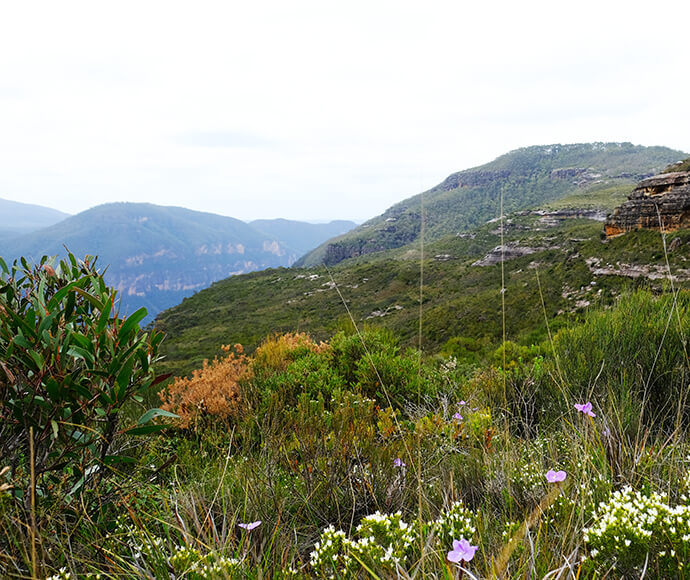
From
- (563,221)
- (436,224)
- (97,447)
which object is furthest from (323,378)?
(436,224)

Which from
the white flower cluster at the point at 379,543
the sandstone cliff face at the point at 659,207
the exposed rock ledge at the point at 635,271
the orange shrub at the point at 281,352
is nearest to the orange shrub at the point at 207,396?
the orange shrub at the point at 281,352

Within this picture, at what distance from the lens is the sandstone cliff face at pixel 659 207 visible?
2241 cm

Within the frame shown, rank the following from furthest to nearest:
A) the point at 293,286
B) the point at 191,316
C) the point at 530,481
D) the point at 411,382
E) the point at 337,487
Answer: the point at 293,286, the point at 191,316, the point at 411,382, the point at 337,487, the point at 530,481

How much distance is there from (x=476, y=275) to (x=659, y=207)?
23745 mm

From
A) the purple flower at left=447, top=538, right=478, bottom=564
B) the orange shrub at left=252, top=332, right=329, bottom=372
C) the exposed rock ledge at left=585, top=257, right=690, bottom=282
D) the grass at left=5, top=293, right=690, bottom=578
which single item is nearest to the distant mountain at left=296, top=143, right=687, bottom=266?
the exposed rock ledge at left=585, top=257, right=690, bottom=282

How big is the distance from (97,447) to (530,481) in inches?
79.2

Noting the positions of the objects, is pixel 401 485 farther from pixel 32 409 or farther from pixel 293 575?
pixel 32 409

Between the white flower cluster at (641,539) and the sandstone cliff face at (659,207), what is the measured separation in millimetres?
24883

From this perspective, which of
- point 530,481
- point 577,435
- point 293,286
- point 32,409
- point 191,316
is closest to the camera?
point 32,409

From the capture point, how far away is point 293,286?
7150 centimetres

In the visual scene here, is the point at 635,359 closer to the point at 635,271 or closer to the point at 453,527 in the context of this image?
the point at 453,527

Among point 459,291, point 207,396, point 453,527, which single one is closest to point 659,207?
point 459,291

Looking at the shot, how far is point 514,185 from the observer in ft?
419

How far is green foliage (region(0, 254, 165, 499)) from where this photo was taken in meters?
1.51
